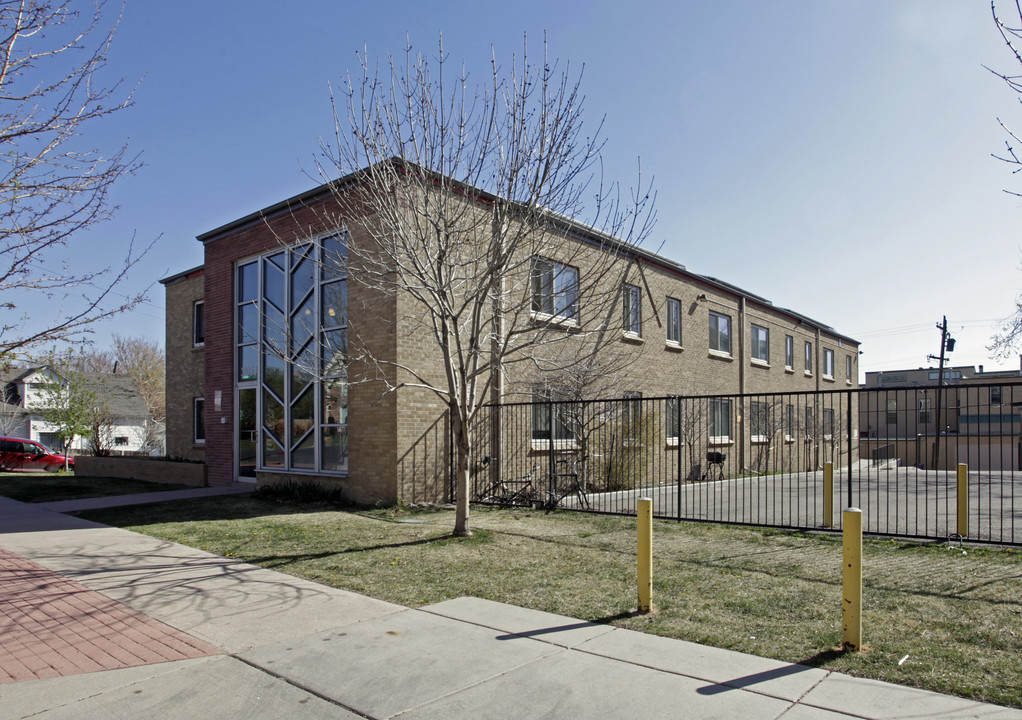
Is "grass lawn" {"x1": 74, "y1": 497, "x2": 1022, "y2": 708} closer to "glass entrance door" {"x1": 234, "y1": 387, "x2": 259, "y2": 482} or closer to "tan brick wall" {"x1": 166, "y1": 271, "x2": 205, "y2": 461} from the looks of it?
"glass entrance door" {"x1": 234, "y1": 387, "x2": 259, "y2": 482}

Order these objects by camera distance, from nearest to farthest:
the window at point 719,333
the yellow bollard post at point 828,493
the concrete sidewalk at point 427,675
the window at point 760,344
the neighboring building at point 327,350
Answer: the concrete sidewalk at point 427,675 → the yellow bollard post at point 828,493 → the neighboring building at point 327,350 → the window at point 719,333 → the window at point 760,344

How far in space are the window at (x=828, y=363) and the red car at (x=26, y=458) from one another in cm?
3407

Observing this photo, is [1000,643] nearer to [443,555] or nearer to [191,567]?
[443,555]

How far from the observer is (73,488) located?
16781 millimetres

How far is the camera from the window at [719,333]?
2378 centimetres

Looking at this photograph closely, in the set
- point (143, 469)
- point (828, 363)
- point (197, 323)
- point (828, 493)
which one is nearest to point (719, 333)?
point (828, 363)

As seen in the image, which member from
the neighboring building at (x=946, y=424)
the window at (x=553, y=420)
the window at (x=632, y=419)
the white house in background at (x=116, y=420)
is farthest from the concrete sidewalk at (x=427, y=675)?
the white house in background at (x=116, y=420)

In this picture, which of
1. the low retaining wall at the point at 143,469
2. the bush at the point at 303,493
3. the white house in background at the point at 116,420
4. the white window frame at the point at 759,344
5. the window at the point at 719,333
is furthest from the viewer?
the white house in background at the point at 116,420

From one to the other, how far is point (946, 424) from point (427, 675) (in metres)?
9.68

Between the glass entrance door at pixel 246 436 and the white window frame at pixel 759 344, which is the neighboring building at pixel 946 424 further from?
the glass entrance door at pixel 246 436

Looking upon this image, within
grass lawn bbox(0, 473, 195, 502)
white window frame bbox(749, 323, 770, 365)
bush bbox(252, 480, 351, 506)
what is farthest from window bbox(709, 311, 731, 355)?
grass lawn bbox(0, 473, 195, 502)

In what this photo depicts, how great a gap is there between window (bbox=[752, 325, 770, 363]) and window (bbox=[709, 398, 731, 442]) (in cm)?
460

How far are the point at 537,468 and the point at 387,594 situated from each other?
26.7 feet

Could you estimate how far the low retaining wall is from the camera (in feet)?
56.4
